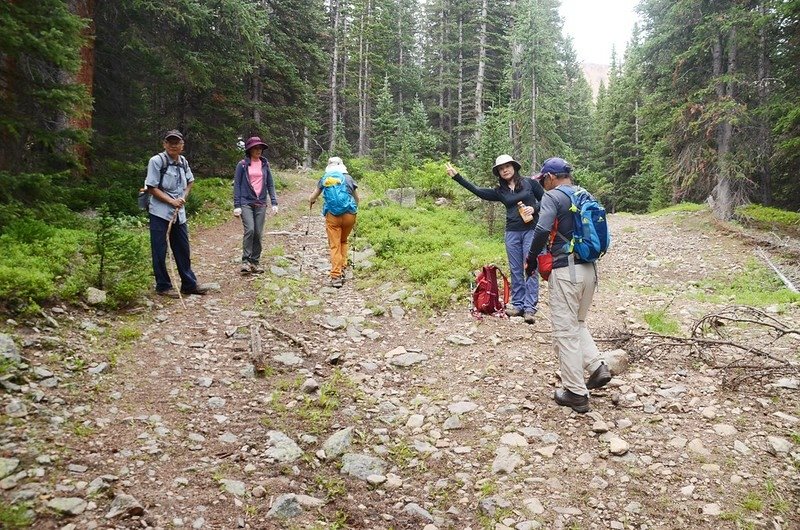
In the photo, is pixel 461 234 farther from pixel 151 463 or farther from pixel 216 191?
pixel 151 463

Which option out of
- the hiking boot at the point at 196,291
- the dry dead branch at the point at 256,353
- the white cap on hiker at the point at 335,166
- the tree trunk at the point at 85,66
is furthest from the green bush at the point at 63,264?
the tree trunk at the point at 85,66

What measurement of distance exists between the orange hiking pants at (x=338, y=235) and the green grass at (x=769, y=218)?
13836 mm

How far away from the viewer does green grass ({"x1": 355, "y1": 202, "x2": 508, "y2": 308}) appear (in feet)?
28.9

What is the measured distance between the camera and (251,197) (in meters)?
→ 8.71

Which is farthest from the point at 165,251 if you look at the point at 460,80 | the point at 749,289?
the point at 460,80

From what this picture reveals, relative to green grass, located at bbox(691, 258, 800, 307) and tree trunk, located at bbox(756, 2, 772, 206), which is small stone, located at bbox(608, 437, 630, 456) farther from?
tree trunk, located at bbox(756, 2, 772, 206)

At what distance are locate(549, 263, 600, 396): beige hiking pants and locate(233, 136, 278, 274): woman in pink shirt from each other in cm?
587

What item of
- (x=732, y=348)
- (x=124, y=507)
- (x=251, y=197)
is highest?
(x=251, y=197)

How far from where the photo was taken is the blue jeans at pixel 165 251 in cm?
705

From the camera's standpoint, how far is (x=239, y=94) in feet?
57.2

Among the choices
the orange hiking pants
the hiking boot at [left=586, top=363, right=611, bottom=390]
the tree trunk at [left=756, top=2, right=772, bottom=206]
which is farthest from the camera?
the tree trunk at [left=756, top=2, right=772, bottom=206]

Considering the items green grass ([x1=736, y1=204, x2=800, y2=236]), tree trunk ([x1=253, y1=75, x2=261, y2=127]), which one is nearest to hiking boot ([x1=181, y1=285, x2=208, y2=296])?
tree trunk ([x1=253, y1=75, x2=261, y2=127])

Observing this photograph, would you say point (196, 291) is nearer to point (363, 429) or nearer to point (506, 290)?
point (363, 429)

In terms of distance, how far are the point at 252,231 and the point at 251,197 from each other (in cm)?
63
